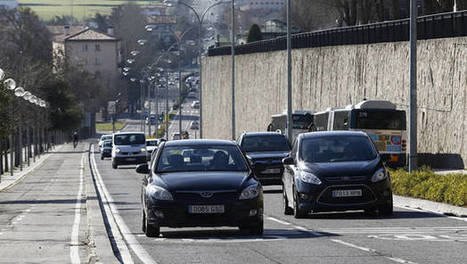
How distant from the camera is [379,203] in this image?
22688 mm

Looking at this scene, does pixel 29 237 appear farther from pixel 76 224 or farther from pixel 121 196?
pixel 121 196

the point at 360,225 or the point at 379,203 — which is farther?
the point at 379,203

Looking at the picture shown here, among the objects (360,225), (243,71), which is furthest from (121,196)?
(243,71)

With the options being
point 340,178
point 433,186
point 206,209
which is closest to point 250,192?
point 206,209

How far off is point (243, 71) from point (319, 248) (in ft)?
258

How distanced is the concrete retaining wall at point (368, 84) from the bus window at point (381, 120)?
1933 millimetres

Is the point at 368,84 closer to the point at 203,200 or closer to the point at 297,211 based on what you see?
the point at 297,211

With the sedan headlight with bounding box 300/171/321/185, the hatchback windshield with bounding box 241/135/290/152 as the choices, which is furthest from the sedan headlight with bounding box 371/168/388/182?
the hatchback windshield with bounding box 241/135/290/152

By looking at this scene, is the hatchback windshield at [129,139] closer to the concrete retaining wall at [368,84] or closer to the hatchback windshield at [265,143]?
the concrete retaining wall at [368,84]

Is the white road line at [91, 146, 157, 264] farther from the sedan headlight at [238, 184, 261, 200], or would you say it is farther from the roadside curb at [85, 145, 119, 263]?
the sedan headlight at [238, 184, 261, 200]

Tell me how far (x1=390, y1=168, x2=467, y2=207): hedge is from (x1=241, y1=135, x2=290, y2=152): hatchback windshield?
6722 millimetres

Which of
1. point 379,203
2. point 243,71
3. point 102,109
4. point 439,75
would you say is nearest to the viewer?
point 379,203

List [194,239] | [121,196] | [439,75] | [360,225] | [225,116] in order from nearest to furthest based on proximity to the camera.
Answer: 1. [194,239]
2. [360,225]
3. [121,196]
4. [439,75]
5. [225,116]

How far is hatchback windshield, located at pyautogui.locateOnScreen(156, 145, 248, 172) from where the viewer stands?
770 inches
